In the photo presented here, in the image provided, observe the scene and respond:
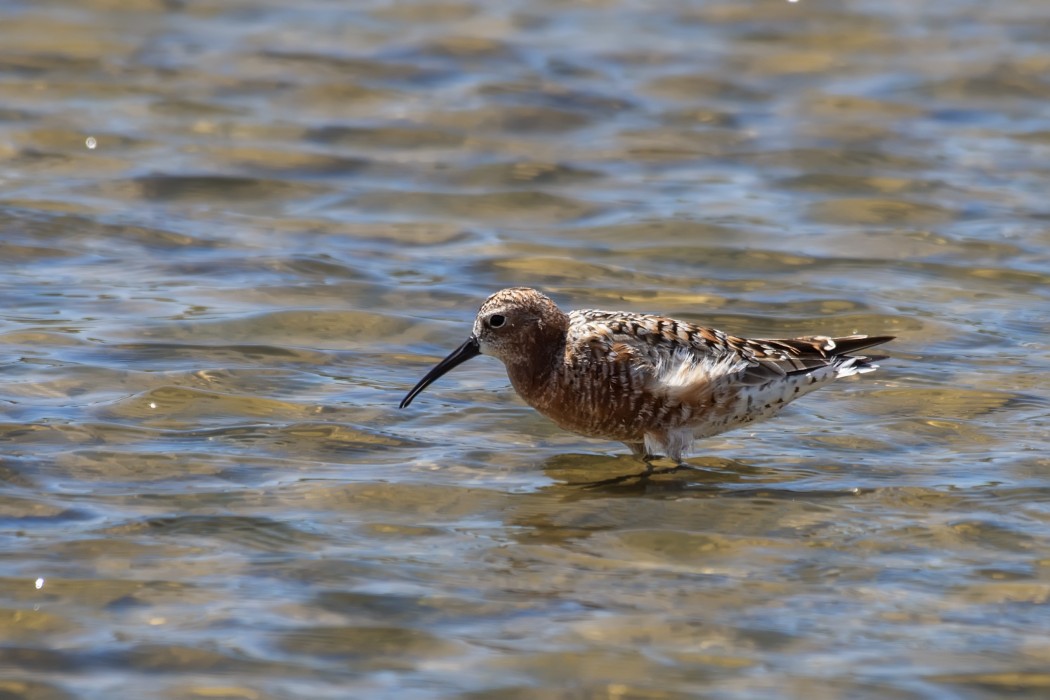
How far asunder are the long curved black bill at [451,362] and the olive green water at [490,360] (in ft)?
0.90

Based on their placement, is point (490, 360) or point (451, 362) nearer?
point (451, 362)

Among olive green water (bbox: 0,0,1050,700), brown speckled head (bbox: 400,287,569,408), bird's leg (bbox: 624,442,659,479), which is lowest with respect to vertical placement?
bird's leg (bbox: 624,442,659,479)

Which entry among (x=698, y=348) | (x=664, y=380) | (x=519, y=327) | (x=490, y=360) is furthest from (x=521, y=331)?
(x=490, y=360)

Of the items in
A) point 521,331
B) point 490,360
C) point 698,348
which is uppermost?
point 521,331

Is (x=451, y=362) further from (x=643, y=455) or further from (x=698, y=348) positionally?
(x=698, y=348)

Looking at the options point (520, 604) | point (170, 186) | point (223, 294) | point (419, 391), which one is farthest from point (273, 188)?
point (520, 604)

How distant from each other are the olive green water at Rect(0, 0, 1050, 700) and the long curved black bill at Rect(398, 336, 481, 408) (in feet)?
0.90

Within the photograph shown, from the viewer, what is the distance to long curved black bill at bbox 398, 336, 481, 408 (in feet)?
32.4

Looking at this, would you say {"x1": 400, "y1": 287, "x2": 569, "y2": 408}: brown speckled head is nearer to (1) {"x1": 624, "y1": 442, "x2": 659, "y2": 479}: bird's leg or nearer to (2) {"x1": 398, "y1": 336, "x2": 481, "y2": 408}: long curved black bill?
(2) {"x1": 398, "y1": 336, "x2": 481, "y2": 408}: long curved black bill

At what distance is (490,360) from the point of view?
11.9 meters

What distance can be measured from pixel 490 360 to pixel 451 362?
1939 mm

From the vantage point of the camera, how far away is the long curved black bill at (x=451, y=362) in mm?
9875

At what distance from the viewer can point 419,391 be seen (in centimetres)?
1016

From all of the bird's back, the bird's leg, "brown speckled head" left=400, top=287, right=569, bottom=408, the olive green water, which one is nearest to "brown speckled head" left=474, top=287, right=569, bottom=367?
"brown speckled head" left=400, top=287, right=569, bottom=408
